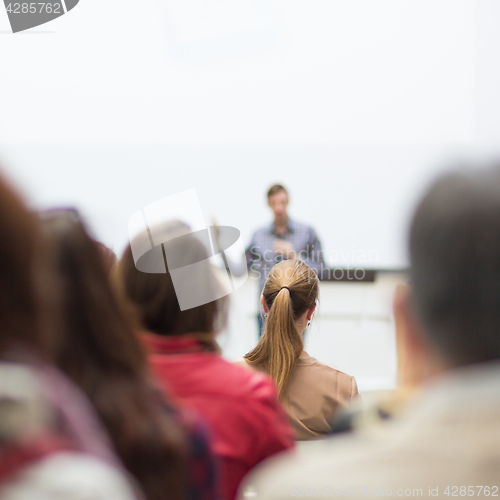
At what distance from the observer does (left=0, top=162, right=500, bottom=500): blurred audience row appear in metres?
0.35

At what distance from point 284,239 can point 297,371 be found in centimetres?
196

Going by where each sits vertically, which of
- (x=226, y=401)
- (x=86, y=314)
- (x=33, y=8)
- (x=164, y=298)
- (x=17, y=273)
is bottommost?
(x=226, y=401)

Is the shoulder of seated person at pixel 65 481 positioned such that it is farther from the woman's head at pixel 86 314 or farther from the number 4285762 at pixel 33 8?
the number 4285762 at pixel 33 8

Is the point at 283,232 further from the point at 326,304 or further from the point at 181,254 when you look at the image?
the point at 181,254

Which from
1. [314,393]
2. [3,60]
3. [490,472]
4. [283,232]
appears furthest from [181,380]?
[3,60]

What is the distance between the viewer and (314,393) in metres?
1.31

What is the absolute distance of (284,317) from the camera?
143 centimetres

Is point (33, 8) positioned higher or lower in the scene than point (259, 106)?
higher

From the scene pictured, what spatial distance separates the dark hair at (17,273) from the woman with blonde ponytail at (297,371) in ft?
3.32

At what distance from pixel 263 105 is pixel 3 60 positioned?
1.92m

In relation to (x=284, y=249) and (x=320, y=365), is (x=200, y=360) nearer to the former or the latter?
(x=320, y=365)

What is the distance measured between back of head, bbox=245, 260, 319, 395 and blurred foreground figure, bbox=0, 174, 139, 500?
0.98 m

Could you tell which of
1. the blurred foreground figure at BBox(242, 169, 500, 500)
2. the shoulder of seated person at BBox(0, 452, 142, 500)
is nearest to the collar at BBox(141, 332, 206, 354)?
the blurred foreground figure at BBox(242, 169, 500, 500)

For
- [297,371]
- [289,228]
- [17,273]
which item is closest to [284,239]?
[289,228]
